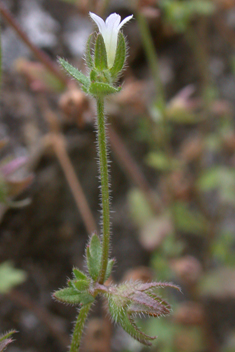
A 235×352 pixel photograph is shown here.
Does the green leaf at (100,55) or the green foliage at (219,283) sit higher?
the green leaf at (100,55)

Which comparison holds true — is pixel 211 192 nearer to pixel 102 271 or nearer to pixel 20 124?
pixel 20 124

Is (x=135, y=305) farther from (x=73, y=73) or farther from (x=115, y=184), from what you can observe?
(x=115, y=184)

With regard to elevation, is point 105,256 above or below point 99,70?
below

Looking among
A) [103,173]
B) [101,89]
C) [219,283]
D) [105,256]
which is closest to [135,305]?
[105,256]

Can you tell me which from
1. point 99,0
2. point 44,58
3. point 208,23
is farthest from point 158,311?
point 208,23

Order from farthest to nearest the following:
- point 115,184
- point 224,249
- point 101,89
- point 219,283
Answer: point 115,184 → point 224,249 → point 219,283 → point 101,89

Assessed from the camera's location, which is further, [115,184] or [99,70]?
[115,184]

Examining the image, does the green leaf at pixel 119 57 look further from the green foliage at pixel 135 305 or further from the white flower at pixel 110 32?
the green foliage at pixel 135 305

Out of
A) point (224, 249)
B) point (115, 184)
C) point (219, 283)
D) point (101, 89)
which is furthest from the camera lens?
point (115, 184)

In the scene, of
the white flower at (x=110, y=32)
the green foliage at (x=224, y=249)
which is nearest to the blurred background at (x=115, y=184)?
the green foliage at (x=224, y=249)
